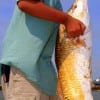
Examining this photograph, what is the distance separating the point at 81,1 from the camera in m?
3.38

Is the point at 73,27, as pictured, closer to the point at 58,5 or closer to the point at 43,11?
the point at 43,11

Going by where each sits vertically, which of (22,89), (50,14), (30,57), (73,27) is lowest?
(22,89)

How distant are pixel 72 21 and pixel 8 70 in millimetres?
693

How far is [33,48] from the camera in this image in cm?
317

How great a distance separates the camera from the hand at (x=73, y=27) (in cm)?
303

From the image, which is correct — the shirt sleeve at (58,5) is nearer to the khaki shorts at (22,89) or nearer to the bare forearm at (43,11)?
the bare forearm at (43,11)

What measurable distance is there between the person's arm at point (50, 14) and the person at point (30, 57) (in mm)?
23

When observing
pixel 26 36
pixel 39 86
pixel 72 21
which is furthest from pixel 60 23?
pixel 39 86

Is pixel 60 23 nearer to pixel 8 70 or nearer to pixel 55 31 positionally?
pixel 55 31

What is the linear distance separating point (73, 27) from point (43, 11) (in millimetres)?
261

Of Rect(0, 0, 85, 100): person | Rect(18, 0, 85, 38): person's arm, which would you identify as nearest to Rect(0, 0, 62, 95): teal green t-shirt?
Rect(0, 0, 85, 100): person

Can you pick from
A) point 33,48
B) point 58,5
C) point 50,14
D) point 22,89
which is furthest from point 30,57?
point 58,5

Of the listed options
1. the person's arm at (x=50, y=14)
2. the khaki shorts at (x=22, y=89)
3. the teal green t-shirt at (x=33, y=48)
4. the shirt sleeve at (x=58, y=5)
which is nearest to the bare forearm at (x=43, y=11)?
the person's arm at (x=50, y=14)

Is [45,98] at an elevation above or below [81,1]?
below
